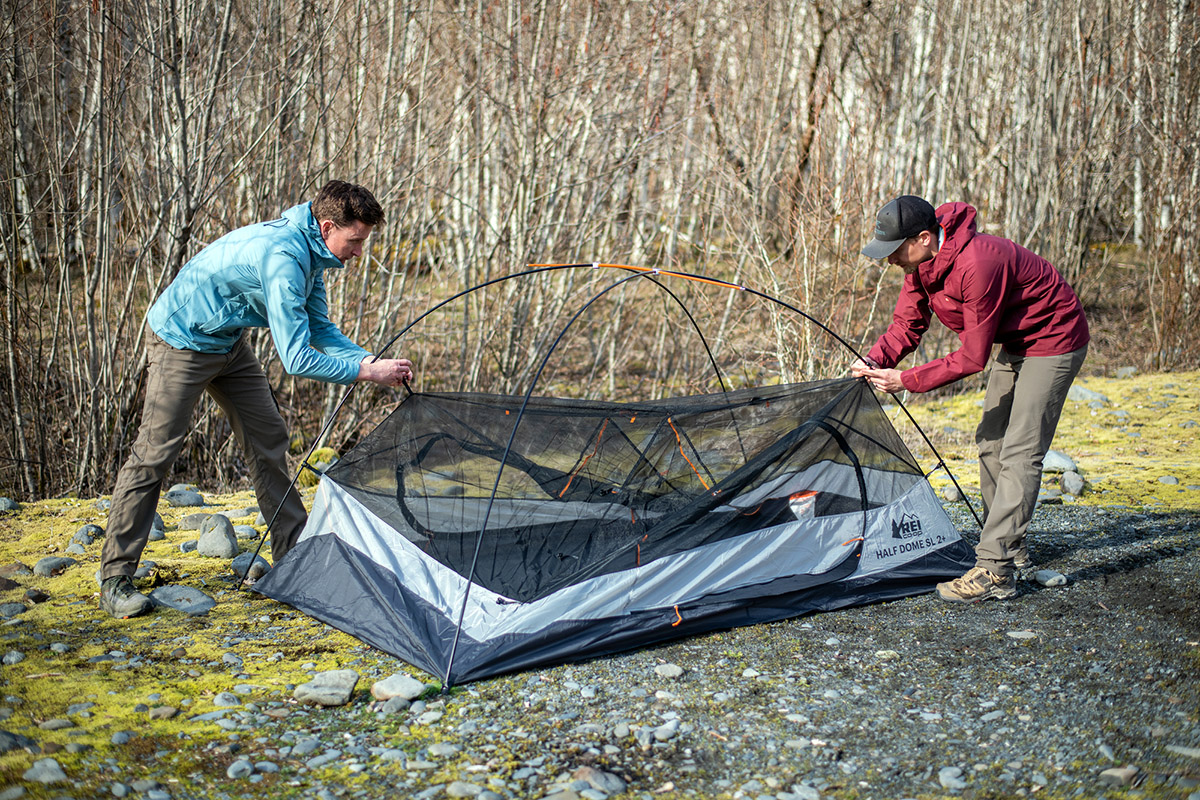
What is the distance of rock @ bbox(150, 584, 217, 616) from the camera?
372 cm

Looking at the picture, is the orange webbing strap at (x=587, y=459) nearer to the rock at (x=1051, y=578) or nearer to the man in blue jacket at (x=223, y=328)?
the man in blue jacket at (x=223, y=328)

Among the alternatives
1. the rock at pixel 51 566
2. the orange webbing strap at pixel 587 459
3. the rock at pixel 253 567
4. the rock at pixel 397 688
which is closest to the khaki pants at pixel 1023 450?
the orange webbing strap at pixel 587 459

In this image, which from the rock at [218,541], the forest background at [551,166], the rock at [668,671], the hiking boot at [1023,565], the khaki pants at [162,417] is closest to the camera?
the rock at [668,671]

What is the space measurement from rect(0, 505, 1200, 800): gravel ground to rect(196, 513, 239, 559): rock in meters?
1.01

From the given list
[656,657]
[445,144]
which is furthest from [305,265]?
[445,144]

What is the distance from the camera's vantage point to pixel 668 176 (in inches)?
343

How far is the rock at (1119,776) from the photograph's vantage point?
249cm

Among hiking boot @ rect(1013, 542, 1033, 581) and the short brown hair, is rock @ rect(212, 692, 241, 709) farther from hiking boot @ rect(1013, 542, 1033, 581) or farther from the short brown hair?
hiking boot @ rect(1013, 542, 1033, 581)

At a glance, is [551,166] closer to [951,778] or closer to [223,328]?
[223,328]

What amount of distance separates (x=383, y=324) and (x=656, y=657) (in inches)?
181

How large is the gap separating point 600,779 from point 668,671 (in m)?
0.74

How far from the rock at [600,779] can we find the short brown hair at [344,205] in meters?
2.16

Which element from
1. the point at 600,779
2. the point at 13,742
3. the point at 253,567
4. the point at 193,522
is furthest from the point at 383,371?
the point at 193,522

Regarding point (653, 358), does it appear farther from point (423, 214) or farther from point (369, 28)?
point (369, 28)
